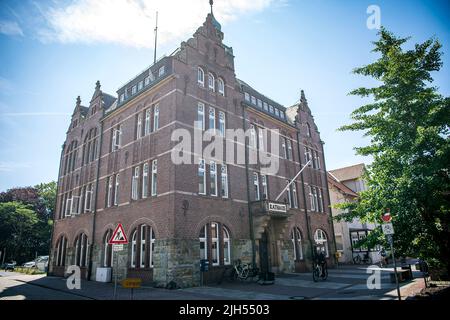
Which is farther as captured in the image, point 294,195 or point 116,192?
point 294,195

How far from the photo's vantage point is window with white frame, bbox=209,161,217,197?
18.1 meters

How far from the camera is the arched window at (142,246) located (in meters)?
16.7

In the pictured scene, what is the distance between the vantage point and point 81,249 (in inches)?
915

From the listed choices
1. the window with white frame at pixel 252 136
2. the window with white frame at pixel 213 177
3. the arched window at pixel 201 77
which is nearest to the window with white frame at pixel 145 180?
the window with white frame at pixel 213 177

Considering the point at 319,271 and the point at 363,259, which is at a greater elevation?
the point at 319,271

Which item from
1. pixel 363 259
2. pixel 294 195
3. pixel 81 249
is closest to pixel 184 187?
pixel 294 195

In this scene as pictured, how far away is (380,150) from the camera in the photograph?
40.8 feet

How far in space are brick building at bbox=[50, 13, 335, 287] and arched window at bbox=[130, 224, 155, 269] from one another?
0.06 metres

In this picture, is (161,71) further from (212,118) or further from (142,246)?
(142,246)

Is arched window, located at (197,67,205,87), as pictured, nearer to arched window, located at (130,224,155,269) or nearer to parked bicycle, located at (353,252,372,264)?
arched window, located at (130,224,155,269)

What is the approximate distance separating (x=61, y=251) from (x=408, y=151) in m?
29.3

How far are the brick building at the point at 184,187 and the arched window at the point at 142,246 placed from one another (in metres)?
0.06

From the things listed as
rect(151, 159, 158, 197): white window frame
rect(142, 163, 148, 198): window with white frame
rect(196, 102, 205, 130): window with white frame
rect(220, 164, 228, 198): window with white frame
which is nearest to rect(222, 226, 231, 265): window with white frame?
rect(220, 164, 228, 198): window with white frame

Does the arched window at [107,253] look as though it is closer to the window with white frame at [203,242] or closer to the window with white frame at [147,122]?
the window with white frame at [203,242]
